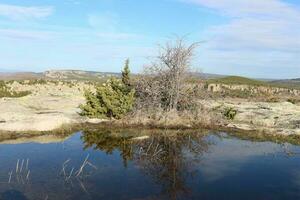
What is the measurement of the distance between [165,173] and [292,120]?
1971 cm

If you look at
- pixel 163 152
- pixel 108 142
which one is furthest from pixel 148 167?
pixel 108 142

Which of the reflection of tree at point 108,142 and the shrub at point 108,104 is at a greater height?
the shrub at point 108,104

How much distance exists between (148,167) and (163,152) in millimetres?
3428

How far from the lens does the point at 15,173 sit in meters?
20.9

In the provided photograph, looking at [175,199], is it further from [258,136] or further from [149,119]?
[149,119]

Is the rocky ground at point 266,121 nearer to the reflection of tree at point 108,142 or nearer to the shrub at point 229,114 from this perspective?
the shrub at point 229,114

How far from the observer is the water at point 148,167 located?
18.4 meters

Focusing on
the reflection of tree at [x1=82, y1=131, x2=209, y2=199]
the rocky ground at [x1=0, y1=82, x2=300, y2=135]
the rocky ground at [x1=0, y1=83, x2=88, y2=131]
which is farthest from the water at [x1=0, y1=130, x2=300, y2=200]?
the rocky ground at [x1=0, y1=82, x2=300, y2=135]

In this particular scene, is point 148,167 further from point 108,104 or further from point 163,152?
point 108,104

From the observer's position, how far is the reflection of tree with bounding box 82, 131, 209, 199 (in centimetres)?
2047

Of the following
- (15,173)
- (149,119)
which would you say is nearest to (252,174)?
(15,173)

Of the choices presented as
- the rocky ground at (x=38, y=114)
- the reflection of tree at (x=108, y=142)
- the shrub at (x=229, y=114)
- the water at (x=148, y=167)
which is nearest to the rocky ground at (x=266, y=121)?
the shrub at (x=229, y=114)

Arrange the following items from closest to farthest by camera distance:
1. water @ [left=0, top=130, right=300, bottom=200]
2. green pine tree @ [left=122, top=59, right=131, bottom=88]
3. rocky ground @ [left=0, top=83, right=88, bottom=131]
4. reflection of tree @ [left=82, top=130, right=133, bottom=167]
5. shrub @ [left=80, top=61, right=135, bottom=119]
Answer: water @ [left=0, top=130, right=300, bottom=200] < reflection of tree @ [left=82, top=130, right=133, bottom=167] < rocky ground @ [left=0, top=83, right=88, bottom=131] < shrub @ [left=80, top=61, right=135, bottom=119] < green pine tree @ [left=122, top=59, right=131, bottom=88]

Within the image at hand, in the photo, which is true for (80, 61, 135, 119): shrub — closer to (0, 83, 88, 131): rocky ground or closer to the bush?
the bush
